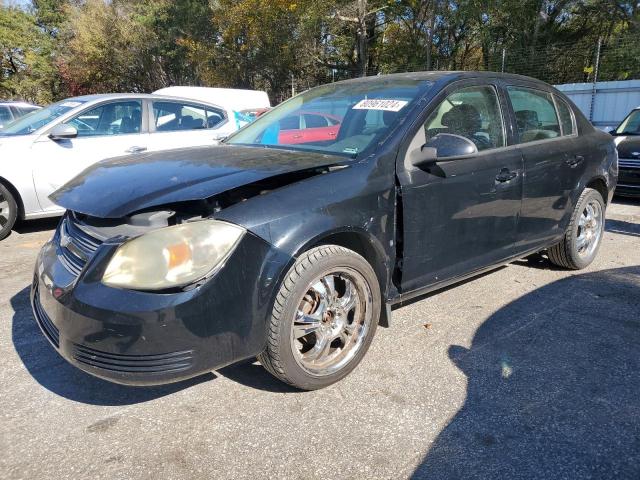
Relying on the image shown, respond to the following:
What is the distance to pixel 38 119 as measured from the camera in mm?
6387

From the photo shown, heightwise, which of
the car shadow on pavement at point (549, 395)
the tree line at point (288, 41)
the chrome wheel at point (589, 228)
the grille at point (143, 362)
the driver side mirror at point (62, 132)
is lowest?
the car shadow on pavement at point (549, 395)

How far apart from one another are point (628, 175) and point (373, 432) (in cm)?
731

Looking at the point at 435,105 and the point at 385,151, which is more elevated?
the point at 435,105

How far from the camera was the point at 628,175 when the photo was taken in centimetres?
787

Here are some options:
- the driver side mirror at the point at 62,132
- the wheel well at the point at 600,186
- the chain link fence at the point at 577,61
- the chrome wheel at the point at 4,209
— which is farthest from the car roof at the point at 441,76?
the chain link fence at the point at 577,61

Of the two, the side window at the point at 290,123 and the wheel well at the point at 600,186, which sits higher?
the side window at the point at 290,123

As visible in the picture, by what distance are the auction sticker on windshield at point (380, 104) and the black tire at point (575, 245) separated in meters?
2.08

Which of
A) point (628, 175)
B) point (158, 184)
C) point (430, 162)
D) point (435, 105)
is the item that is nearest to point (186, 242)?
point (158, 184)

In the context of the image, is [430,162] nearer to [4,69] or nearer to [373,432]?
[373,432]

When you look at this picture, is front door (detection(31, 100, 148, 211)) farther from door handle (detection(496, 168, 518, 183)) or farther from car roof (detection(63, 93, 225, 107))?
door handle (detection(496, 168, 518, 183))

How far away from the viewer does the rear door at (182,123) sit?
22.3ft

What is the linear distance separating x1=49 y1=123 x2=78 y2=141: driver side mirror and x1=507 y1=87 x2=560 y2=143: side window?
4.84 metres

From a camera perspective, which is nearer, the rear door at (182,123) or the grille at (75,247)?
the grille at (75,247)

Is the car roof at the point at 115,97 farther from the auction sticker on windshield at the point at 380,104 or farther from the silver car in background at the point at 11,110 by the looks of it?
the silver car in background at the point at 11,110
